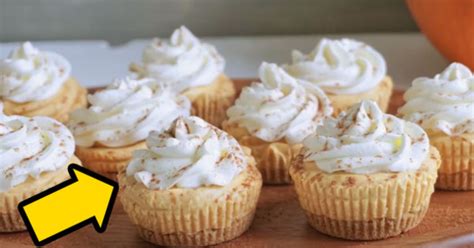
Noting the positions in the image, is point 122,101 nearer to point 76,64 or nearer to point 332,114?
point 332,114

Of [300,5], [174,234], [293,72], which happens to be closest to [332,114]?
[293,72]

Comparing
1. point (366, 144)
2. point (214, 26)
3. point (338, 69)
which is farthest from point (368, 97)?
point (214, 26)

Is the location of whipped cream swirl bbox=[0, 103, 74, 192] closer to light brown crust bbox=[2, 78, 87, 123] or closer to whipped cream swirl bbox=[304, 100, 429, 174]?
light brown crust bbox=[2, 78, 87, 123]

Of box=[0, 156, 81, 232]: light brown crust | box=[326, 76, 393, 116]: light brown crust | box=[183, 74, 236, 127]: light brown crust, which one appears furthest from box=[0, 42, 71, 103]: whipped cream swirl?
box=[326, 76, 393, 116]: light brown crust

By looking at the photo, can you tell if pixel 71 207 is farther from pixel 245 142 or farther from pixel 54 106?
pixel 54 106

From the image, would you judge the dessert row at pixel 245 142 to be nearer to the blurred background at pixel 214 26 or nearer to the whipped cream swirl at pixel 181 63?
the whipped cream swirl at pixel 181 63

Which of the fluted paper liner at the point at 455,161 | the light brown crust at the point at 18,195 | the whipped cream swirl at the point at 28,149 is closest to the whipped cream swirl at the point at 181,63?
the whipped cream swirl at the point at 28,149

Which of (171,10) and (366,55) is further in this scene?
(171,10)
